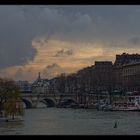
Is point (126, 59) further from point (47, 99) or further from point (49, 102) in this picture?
point (47, 99)

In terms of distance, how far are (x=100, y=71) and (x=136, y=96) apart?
2592 millimetres

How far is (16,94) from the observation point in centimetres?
1484

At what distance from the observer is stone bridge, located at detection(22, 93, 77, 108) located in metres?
24.3

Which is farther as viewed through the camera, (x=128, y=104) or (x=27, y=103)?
(x=27, y=103)

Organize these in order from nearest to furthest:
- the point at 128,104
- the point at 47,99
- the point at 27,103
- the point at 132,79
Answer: the point at 128,104
the point at 27,103
the point at 132,79
the point at 47,99

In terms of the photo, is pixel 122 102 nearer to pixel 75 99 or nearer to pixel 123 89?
pixel 123 89

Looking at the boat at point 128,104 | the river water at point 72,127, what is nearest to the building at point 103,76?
the boat at point 128,104

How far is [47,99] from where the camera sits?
85.4ft

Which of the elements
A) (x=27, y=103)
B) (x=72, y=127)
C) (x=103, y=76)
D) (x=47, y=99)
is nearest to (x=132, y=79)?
(x=103, y=76)

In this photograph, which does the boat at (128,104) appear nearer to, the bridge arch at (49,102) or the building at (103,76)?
the building at (103,76)

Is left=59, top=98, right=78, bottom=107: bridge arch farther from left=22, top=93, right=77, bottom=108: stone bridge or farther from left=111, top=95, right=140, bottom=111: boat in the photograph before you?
left=111, top=95, right=140, bottom=111: boat

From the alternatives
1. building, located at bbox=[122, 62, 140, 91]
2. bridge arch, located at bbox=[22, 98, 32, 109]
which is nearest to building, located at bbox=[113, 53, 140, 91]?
building, located at bbox=[122, 62, 140, 91]

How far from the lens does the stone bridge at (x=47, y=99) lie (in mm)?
24252
